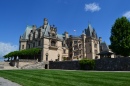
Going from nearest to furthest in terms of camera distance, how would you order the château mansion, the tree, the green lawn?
the green lawn → the tree → the château mansion

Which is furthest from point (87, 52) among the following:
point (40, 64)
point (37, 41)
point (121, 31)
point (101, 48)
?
point (121, 31)

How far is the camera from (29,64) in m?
53.6

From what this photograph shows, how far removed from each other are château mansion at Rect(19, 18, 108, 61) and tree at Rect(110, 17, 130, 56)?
27415 mm

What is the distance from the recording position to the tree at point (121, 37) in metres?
43.0

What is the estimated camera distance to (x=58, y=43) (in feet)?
227

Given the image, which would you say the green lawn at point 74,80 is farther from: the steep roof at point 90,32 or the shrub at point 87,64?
the steep roof at point 90,32

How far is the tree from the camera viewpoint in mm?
43031

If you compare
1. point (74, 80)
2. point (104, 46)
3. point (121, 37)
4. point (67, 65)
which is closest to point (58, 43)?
point (67, 65)

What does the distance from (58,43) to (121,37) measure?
Result: 30.7 m

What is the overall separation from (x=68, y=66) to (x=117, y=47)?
13.7 meters

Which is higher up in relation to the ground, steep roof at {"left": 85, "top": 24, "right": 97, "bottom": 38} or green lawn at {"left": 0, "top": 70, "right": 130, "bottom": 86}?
steep roof at {"left": 85, "top": 24, "right": 97, "bottom": 38}

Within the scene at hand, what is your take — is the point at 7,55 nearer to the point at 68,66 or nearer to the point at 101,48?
the point at 68,66

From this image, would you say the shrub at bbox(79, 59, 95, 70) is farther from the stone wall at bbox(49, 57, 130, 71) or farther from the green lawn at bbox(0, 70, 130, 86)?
the green lawn at bbox(0, 70, 130, 86)

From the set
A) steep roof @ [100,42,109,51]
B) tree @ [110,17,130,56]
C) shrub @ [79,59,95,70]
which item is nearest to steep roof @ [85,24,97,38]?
steep roof @ [100,42,109,51]
